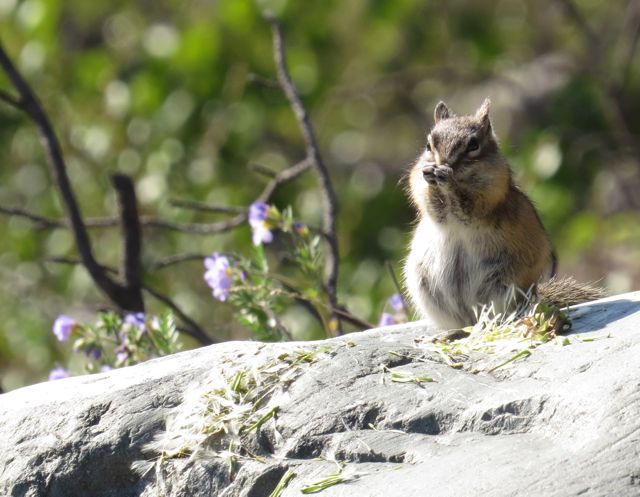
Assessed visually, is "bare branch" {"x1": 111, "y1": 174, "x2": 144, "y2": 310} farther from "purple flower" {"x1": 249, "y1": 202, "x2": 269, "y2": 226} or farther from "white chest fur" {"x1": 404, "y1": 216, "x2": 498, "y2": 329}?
"white chest fur" {"x1": 404, "y1": 216, "x2": 498, "y2": 329}

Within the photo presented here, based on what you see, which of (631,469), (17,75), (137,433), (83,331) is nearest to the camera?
(631,469)

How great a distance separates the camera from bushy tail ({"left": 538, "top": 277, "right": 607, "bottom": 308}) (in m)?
4.00

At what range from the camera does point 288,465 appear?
287 centimetres

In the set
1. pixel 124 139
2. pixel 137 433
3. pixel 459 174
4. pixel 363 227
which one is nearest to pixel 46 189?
pixel 124 139

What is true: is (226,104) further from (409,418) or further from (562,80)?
(409,418)

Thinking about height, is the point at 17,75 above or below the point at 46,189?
above

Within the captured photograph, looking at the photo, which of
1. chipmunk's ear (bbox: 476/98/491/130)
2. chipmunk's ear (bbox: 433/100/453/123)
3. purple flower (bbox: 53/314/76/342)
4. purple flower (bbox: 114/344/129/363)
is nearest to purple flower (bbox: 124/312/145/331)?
purple flower (bbox: 114/344/129/363)

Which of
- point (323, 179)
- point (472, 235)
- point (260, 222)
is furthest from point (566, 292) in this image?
point (323, 179)

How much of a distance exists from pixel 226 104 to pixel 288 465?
19.0 ft

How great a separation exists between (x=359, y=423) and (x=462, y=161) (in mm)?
1341

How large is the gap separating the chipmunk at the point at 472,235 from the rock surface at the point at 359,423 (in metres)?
0.49

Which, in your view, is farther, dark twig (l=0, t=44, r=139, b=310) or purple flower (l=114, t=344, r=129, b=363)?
dark twig (l=0, t=44, r=139, b=310)

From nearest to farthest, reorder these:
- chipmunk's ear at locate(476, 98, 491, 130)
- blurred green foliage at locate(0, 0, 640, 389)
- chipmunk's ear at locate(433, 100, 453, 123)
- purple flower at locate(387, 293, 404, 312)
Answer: chipmunk's ear at locate(476, 98, 491, 130), chipmunk's ear at locate(433, 100, 453, 123), purple flower at locate(387, 293, 404, 312), blurred green foliage at locate(0, 0, 640, 389)

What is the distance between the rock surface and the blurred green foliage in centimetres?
401
